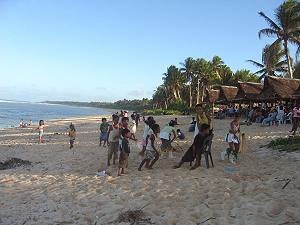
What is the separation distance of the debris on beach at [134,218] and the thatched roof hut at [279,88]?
72.2ft

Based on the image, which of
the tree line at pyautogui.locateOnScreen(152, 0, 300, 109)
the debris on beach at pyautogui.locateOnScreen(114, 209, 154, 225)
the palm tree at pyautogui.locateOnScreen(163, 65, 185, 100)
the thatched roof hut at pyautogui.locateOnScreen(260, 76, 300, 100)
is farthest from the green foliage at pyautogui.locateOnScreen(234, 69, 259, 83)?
the debris on beach at pyautogui.locateOnScreen(114, 209, 154, 225)

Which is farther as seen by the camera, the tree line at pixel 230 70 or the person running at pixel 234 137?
the tree line at pixel 230 70

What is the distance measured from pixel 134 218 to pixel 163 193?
4.61ft

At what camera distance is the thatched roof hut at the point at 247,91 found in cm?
3178

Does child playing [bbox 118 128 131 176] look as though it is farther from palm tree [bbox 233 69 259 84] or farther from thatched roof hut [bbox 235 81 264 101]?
palm tree [bbox 233 69 259 84]

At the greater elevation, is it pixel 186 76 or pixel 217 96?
pixel 186 76

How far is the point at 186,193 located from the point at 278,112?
48.8 feet

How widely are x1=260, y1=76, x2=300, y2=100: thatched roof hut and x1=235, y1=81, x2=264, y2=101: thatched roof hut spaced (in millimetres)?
2761

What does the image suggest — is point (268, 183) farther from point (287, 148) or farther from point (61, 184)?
point (61, 184)

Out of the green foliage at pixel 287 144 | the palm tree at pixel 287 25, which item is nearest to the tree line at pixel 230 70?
the palm tree at pixel 287 25

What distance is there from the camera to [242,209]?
6.97m

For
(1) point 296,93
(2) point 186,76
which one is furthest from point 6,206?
(2) point 186,76

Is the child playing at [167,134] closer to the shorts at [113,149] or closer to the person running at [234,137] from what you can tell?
the shorts at [113,149]

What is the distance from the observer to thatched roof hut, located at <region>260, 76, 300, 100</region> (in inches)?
1059
